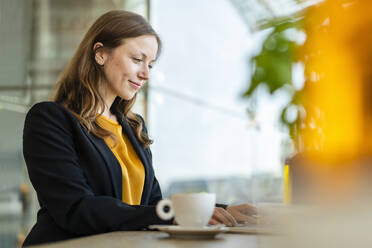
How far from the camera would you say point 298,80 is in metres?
0.29

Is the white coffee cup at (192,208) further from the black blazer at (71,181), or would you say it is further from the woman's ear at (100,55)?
the woman's ear at (100,55)

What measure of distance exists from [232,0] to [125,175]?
10.0 feet

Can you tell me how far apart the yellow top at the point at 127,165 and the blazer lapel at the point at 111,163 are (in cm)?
4

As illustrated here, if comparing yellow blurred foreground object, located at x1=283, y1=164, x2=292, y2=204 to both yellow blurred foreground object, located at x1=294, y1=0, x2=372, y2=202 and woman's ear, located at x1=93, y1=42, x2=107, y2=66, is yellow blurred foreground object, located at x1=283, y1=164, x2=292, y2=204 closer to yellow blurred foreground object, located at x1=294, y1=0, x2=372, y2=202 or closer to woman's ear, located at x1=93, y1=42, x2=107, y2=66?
yellow blurred foreground object, located at x1=294, y1=0, x2=372, y2=202

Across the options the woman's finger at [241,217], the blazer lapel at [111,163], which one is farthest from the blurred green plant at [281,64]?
the blazer lapel at [111,163]

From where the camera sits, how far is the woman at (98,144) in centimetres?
101

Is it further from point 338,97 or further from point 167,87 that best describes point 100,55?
point 167,87

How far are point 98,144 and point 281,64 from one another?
1.05m

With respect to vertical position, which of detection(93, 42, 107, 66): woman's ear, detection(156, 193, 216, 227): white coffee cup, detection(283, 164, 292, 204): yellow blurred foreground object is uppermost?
detection(93, 42, 107, 66): woman's ear

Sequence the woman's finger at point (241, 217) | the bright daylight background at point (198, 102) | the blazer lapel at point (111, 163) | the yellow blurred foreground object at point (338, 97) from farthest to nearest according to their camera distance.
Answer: the bright daylight background at point (198, 102), the blazer lapel at point (111, 163), the woman's finger at point (241, 217), the yellow blurred foreground object at point (338, 97)

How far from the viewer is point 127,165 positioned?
4.56 feet

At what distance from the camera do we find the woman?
3.33 ft

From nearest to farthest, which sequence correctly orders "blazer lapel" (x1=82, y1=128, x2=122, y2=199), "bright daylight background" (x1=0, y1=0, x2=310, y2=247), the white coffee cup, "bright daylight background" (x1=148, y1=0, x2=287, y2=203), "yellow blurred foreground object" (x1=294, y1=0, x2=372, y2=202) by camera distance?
"yellow blurred foreground object" (x1=294, y1=0, x2=372, y2=202)
the white coffee cup
"blazer lapel" (x1=82, y1=128, x2=122, y2=199)
"bright daylight background" (x1=0, y1=0, x2=310, y2=247)
"bright daylight background" (x1=148, y1=0, x2=287, y2=203)

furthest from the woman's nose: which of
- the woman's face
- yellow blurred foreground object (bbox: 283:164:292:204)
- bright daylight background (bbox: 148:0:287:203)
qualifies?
bright daylight background (bbox: 148:0:287:203)
